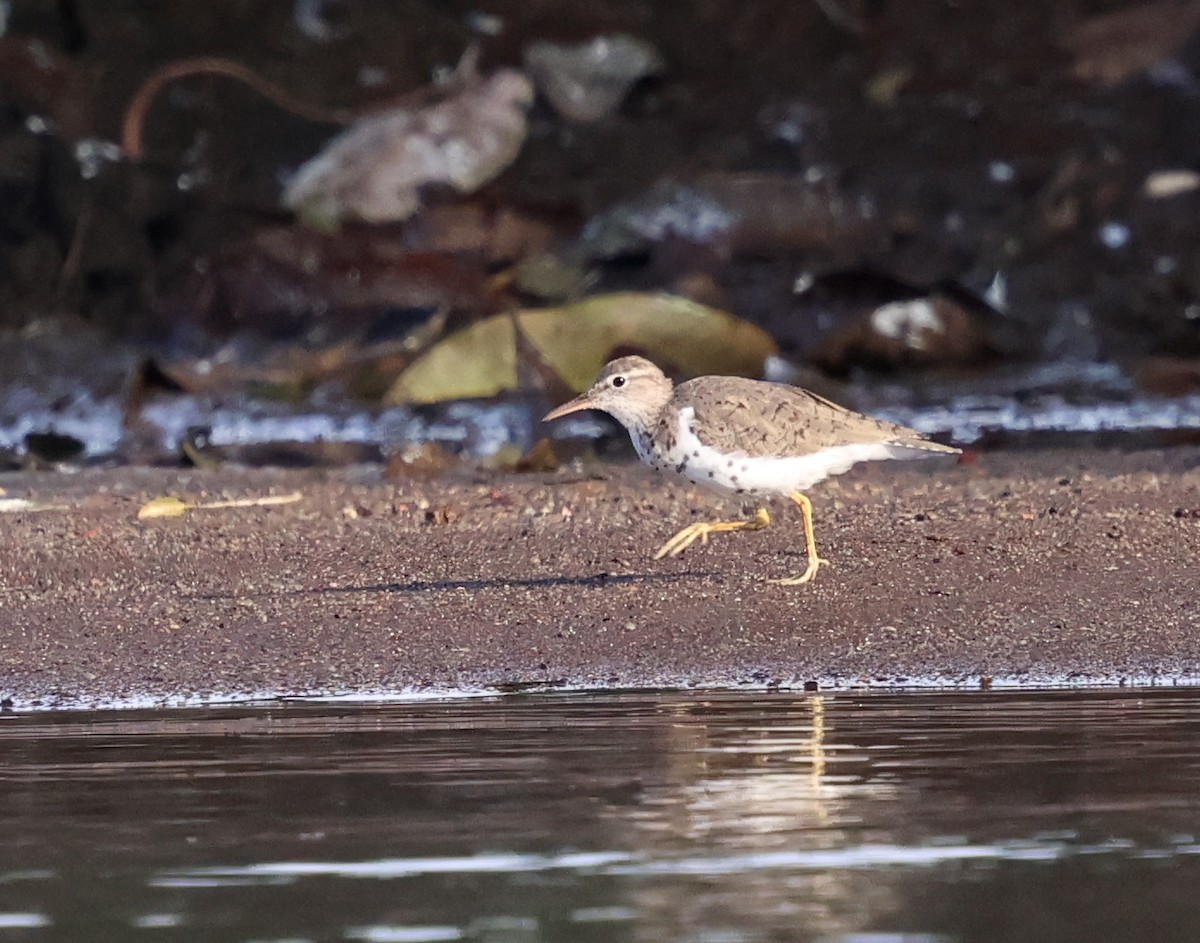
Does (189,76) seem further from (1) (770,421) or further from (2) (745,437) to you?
(2) (745,437)

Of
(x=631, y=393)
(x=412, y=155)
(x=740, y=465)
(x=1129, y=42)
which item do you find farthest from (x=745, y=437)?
(x=1129, y=42)

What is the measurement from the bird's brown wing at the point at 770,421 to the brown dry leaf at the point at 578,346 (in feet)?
12.1

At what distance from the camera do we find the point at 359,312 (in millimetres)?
12766

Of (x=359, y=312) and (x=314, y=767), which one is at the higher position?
(x=359, y=312)

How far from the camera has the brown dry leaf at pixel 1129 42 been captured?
536 inches

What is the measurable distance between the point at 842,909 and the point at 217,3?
11534 millimetres

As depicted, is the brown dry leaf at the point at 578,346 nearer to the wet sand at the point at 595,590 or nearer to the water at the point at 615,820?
the wet sand at the point at 595,590

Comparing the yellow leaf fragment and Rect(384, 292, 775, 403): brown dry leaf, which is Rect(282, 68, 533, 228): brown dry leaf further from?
the yellow leaf fragment

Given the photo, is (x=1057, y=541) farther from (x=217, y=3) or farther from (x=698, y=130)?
(x=217, y=3)

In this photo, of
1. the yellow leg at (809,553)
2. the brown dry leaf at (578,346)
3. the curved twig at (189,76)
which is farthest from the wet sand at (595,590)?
the curved twig at (189,76)

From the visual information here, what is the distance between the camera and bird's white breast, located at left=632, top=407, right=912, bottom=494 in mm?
7430

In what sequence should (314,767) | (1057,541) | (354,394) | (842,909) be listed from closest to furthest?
(842,909), (314,767), (1057,541), (354,394)

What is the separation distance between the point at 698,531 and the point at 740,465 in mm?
311

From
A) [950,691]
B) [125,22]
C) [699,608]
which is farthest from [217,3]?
[950,691]
